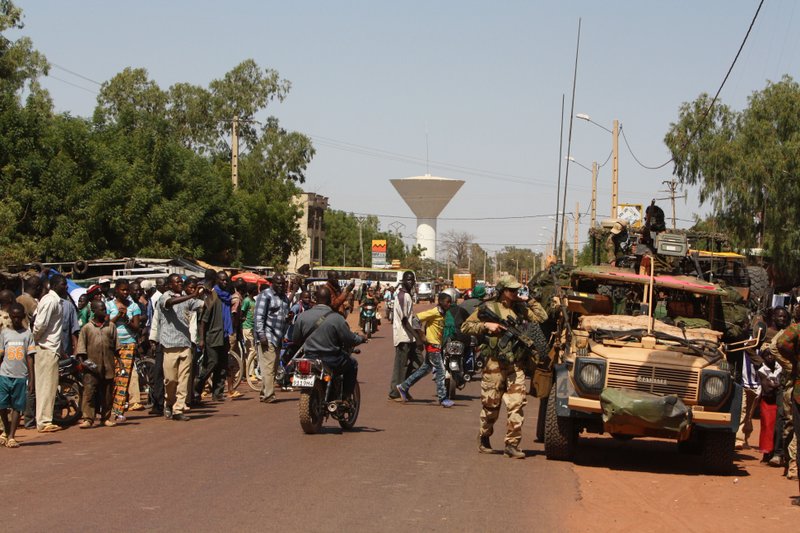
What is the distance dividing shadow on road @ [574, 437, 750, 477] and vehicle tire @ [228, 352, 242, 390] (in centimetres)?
624

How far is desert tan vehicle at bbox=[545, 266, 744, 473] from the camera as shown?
32.7ft

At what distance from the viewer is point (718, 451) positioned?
10477 millimetres

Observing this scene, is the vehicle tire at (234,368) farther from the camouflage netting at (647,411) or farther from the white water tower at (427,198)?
the white water tower at (427,198)

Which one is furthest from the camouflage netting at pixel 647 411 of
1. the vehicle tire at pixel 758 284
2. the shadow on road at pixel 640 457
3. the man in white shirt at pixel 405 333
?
the vehicle tire at pixel 758 284

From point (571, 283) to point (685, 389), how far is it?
Answer: 9.47 feet

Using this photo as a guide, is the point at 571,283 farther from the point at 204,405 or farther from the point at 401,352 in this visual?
the point at 204,405

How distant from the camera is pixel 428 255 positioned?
484ft

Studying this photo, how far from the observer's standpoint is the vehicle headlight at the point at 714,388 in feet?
33.1

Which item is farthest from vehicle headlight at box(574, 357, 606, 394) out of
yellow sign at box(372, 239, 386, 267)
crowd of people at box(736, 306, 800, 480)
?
yellow sign at box(372, 239, 386, 267)

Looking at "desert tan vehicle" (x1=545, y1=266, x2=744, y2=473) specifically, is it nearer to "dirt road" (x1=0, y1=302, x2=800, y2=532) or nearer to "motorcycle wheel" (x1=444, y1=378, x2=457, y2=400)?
"dirt road" (x1=0, y1=302, x2=800, y2=532)

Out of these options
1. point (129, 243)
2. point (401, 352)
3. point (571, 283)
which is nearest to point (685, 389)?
point (571, 283)

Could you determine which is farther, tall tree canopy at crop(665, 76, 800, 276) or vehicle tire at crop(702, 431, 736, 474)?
tall tree canopy at crop(665, 76, 800, 276)

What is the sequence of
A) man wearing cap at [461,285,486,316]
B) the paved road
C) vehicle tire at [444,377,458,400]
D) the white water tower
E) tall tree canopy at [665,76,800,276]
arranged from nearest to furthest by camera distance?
the paved road
vehicle tire at [444,377,458,400]
man wearing cap at [461,285,486,316]
tall tree canopy at [665,76,800,276]
the white water tower

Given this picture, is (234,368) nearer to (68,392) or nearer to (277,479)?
(68,392)
